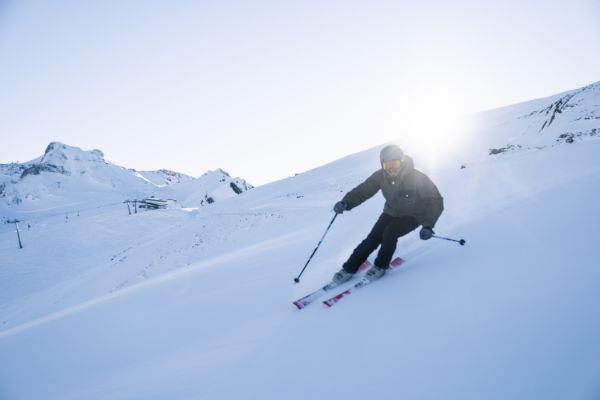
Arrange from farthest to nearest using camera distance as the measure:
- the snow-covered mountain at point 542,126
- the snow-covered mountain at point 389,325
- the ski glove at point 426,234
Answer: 1. the snow-covered mountain at point 542,126
2. the ski glove at point 426,234
3. the snow-covered mountain at point 389,325

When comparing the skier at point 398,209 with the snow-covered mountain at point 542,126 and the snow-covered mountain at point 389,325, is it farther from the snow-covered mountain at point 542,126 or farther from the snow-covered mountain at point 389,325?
the snow-covered mountain at point 542,126

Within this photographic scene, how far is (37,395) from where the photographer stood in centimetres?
299

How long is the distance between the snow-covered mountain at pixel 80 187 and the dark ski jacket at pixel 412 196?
6688 cm

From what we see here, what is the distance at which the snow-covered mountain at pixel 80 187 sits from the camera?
Answer: 70.1 metres

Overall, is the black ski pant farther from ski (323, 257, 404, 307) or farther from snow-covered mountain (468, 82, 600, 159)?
snow-covered mountain (468, 82, 600, 159)

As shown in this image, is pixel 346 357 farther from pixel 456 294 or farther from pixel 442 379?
pixel 456 294

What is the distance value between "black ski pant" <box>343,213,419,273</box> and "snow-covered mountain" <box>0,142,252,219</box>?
219 feet

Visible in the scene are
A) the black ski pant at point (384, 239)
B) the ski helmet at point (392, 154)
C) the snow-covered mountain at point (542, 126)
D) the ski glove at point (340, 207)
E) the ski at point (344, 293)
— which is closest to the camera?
the ski at point (344, 293)

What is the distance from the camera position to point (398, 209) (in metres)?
4.26

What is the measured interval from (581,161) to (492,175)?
76.0 inches

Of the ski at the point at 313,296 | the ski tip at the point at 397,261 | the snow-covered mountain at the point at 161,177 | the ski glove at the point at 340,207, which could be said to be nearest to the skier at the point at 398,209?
the ski at the point at 313,296

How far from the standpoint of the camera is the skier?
3957 mm

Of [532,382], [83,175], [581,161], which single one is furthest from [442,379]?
[83,175]

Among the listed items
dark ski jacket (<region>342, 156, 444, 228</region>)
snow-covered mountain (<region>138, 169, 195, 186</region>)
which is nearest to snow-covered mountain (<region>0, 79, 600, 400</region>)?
dark ski jacket (<region>342, 156, 444, 228</region>)
